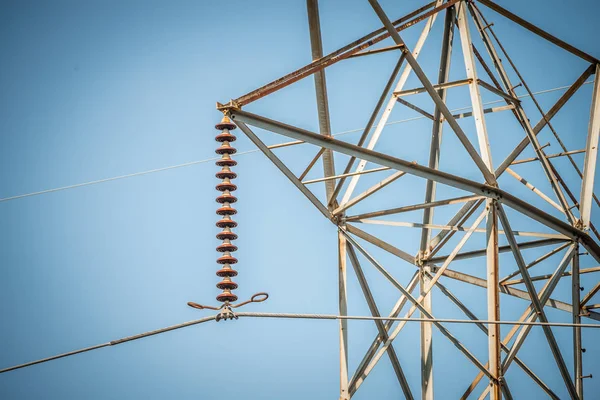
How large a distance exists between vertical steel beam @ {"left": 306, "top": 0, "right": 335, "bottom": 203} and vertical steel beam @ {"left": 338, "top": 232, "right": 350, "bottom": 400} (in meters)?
1.07

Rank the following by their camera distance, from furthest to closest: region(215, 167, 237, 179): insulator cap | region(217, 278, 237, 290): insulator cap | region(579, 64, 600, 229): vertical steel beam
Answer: region(579, 64, 600, 229): vertical steel beam
region(215, 167, 237, 179): insulator cap
region(217, 278, 237, 290): insulator cap

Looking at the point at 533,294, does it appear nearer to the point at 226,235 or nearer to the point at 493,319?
the point at 493,319

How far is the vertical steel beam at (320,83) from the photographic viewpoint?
749 inches

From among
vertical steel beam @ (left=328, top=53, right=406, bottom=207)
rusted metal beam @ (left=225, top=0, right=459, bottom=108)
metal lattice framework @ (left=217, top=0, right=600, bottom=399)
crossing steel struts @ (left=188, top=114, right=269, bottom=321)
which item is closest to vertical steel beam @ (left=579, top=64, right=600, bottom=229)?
metal lattice framework @ (left=217, top=0, right=600, bottom=399)

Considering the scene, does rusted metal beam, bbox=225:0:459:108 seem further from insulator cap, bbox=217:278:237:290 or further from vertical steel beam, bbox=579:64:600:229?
vertical steel beam, bbox=579:64:600:229

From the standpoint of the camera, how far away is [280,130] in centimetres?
1762

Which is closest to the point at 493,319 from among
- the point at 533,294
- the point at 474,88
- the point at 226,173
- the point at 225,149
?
the point at 533,294

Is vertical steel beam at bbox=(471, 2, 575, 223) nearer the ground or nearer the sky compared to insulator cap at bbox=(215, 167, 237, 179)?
nearer the sky

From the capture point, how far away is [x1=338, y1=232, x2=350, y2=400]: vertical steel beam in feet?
66.9

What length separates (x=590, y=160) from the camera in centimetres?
2230

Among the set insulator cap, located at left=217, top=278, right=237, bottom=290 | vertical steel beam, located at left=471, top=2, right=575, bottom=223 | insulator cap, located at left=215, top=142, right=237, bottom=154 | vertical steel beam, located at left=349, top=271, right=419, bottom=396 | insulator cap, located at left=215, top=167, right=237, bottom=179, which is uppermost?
vertical steel beam, located at left=471, top=2, right=575, bottom=223

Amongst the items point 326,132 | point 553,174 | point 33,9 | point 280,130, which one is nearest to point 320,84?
point 326,132

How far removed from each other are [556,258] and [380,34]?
84.6 ft

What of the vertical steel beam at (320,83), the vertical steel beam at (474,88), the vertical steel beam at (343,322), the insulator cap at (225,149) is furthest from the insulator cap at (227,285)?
the vertical steel beam at (474,88)
